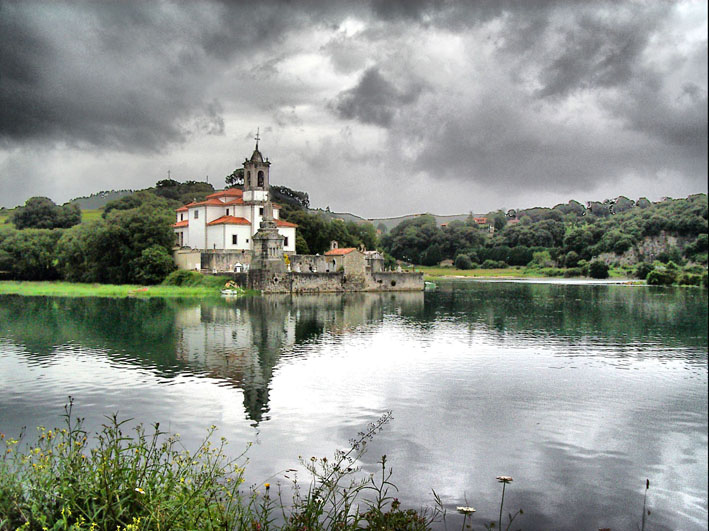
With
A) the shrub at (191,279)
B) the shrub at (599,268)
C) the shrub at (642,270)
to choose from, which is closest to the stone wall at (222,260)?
the shrub at (191,279)

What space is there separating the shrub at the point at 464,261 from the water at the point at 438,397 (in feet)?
169

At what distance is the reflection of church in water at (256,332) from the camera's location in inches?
422

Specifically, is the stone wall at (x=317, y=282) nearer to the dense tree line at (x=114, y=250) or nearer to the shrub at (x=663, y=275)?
the dense tree line at (x=114, y=250)

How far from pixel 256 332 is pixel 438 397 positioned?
9331mm

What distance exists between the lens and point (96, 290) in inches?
1328

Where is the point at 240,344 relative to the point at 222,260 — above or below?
below

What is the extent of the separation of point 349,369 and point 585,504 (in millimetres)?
6595

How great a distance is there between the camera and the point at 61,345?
14141mm

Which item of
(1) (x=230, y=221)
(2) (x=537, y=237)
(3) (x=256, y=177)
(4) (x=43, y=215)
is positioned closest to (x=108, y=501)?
(4) (x=43, y=215)

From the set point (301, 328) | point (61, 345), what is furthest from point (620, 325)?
point (61, 345)

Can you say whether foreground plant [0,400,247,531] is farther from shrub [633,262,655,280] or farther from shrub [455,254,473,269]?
shrub [455,254,473,269]

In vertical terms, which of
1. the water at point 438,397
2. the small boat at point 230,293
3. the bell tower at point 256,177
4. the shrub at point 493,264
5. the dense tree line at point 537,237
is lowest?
the water at point 438,397

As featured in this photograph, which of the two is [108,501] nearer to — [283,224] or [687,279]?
[687,279]

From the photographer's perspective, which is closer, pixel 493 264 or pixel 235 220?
pixel 235 220
